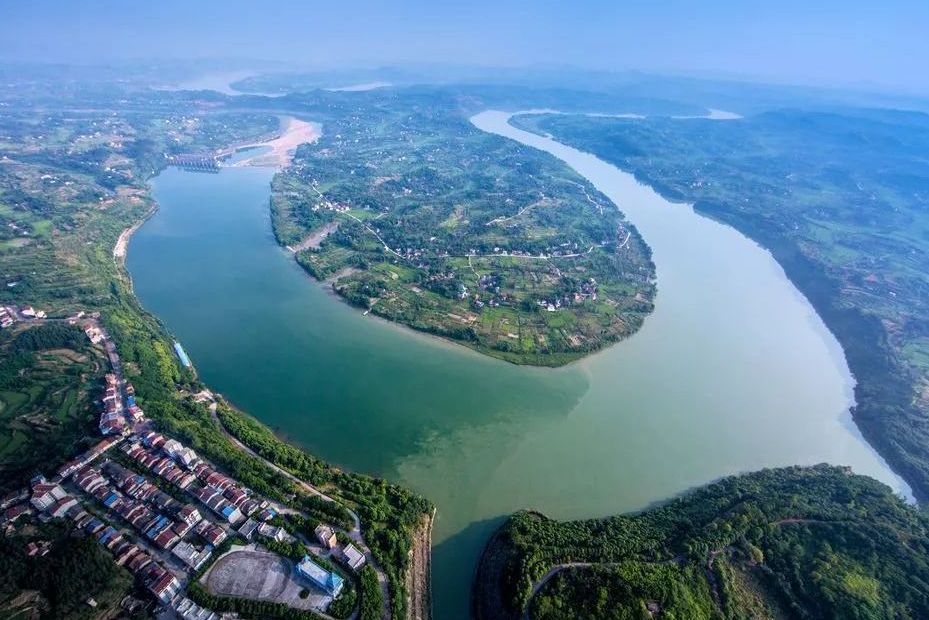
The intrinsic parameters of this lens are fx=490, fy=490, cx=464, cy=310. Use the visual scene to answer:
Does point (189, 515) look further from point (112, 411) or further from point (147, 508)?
point (112, 411)

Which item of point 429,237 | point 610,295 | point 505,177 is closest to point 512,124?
point 505,177

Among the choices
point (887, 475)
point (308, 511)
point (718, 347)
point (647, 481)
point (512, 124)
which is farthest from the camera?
point (512, 124)

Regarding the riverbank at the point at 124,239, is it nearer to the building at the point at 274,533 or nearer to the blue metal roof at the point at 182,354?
the blue metal roof at the point at 182,354

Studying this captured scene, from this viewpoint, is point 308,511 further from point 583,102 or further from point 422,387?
point 583,102

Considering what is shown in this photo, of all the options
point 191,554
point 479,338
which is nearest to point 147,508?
point 191,554

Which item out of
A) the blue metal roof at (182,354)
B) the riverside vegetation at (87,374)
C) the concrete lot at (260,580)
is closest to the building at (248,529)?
the concrete lot at (260,580)

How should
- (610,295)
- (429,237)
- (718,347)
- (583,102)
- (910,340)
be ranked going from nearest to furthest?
(718,347)
(910,340)
(610,295)
(429,237)
(583,102)
